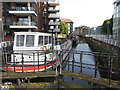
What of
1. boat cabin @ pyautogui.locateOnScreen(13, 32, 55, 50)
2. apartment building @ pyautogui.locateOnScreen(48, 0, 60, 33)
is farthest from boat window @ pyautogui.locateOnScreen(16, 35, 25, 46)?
apartment building @ pyautogui.locateOnScreen(48, 0, 60, 33)

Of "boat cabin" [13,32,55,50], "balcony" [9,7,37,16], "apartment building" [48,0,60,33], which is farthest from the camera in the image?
"apartment building" [48,0,60,33]

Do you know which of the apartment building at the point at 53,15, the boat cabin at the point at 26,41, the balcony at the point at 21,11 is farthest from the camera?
the apartment building at the point at 53,15

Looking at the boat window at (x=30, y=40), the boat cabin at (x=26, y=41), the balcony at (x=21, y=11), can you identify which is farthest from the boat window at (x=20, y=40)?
the balcony at (x=21, y=11)

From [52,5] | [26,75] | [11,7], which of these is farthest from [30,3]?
[26,75]

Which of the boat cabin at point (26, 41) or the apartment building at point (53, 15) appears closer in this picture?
the boat cabin at point (26, 41)

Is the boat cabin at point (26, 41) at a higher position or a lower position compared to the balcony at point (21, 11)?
lower

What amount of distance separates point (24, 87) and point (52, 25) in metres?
36.7

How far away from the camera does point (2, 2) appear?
2253cm

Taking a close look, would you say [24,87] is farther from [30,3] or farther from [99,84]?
[30,3]

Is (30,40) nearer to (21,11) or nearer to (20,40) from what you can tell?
(20,40)

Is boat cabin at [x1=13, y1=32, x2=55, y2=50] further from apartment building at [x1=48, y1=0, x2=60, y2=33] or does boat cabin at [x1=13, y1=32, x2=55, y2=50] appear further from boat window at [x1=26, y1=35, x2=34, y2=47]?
apartment building at [x1=48, y1=0, x2=60, y2=33]

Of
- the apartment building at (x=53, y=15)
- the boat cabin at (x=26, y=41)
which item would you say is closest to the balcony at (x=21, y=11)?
the boat cabin at (x=26, y=41)

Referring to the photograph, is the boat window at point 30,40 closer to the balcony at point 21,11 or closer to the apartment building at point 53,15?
the balcony at point 21,11

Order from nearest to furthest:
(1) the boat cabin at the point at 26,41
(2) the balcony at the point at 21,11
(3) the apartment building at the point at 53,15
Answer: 1. (1) the boat cabin at the point at 26,41
2. (2) the balcony at the point at 21,11
3. (3) the apartment building at the point at 53,15
